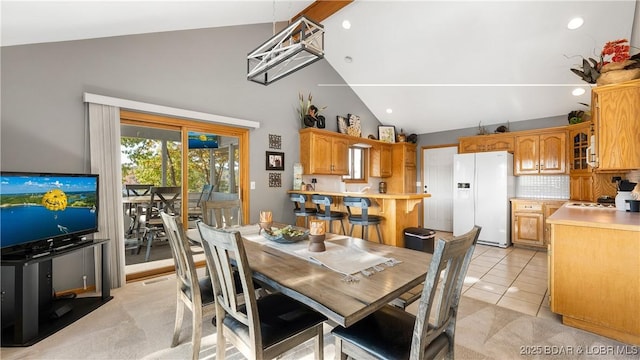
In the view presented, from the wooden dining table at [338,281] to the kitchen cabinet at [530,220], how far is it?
4409 mm

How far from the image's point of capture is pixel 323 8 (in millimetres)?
4055

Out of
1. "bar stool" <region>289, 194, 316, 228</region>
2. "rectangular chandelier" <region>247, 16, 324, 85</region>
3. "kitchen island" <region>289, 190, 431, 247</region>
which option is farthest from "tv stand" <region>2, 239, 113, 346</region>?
"kitchen island" <region>289, 190, 431, 247</region>

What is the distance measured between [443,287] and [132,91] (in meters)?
3.73

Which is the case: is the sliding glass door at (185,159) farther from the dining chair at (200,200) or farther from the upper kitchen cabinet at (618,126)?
the upper kitchen cabinet at (618,126)

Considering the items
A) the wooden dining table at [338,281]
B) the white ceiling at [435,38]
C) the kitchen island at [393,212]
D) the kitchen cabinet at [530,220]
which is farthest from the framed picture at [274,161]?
the kitchen cabinet at [530,220]

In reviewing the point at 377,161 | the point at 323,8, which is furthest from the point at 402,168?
the point at 323,8

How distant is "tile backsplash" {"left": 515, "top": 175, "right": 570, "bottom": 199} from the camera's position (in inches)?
197

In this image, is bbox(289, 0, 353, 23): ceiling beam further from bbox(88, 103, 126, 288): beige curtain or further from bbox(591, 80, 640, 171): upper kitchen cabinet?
bbox(591, 80, 640, 171): upper kitchen cabinet

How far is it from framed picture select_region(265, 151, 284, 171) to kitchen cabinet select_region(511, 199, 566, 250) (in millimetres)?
4296

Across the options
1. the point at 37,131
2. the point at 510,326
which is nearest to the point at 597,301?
the point at 510,326

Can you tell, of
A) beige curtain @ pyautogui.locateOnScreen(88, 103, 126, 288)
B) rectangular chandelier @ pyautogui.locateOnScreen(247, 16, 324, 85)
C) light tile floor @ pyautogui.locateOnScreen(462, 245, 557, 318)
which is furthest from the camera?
beige curtain @ pyautogui.locateOnScreen(88, 103, 126, 288)

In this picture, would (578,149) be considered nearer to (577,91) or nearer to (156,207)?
(577,91)

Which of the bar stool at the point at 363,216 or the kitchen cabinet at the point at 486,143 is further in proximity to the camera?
the kitchen cabinet at the point at 486,143

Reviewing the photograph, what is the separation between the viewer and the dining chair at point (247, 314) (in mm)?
1235
